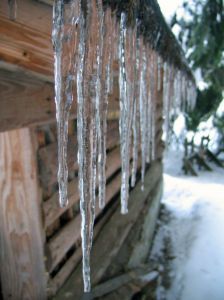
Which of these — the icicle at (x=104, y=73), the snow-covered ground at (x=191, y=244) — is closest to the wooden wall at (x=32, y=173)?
the icicle at (x=104, y=73)

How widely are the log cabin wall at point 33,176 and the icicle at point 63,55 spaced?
29 cm

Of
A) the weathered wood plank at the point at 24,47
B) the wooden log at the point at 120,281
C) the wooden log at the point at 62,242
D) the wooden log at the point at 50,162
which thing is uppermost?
the weathered wood plank at the point at 24,47

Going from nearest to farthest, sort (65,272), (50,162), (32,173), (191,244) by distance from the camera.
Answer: (32,173) < (50,162) < (65,272) < (191,244)

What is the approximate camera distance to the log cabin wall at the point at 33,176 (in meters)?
1.36

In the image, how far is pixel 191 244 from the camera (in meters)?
4.76

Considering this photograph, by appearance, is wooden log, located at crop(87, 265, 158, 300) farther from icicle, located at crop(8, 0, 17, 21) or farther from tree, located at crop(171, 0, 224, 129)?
tree, located at crop(171, 0, 224, 129)

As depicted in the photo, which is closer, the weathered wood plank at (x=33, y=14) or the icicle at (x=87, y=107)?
the icicle at (x=87, y=107)

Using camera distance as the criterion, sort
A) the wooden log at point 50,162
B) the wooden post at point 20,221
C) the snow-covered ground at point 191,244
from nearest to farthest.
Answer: the wooden post at point 20,221 < the wooden log at point 50,162 < the snow-covered ground at point 191,244

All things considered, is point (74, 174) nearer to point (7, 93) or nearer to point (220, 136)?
point (7, 93)

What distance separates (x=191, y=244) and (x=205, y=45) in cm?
489

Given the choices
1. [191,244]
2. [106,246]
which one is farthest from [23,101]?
[191,244]

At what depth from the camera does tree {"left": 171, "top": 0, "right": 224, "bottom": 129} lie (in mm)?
6906

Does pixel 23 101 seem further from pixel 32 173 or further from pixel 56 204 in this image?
pixel 56 204

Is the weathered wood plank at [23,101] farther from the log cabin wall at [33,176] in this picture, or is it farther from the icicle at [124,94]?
the icicle at [124,94]
